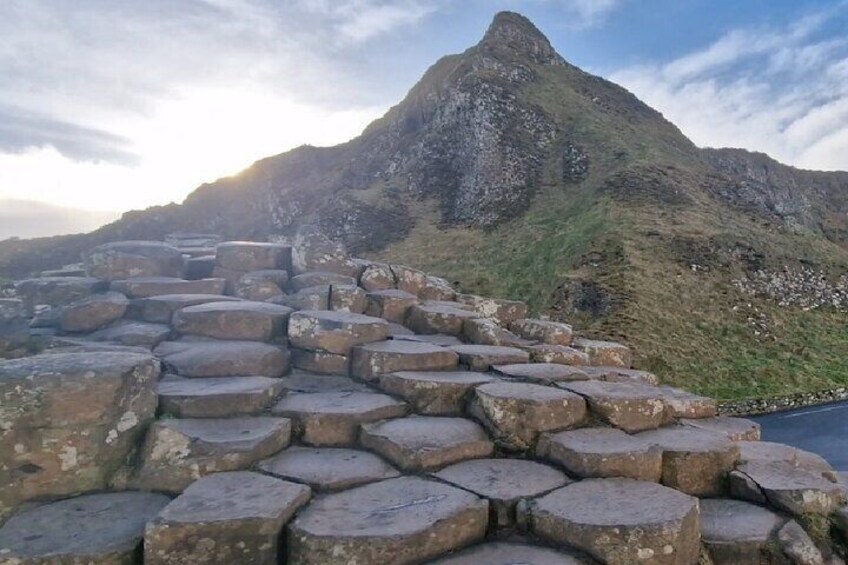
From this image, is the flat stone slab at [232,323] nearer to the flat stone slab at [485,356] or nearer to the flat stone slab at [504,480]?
the flat stone slab at [485,356]

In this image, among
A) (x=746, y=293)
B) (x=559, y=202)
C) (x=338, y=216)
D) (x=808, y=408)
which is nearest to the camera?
(x=808, y=408)

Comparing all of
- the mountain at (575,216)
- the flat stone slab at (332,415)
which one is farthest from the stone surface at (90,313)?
Answer: the mountain at (575,216)

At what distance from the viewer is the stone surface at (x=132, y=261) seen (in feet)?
27.2

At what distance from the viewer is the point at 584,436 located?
16.7 ft

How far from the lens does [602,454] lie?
15.1 feet

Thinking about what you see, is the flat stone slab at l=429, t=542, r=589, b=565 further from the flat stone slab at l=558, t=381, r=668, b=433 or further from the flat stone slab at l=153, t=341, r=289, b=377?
the flat stone slab at l=153, t=341, r=289, b=377

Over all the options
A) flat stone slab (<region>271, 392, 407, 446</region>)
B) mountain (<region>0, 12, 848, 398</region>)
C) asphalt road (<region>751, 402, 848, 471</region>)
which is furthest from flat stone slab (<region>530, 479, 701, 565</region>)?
mountain (<region>0, 12, 848, 398</region>)

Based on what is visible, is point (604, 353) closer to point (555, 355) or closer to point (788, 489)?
point (555, 355)

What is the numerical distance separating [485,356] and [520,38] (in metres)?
58.4

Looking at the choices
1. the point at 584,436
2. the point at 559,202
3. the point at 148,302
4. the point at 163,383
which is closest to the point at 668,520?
the point at 584,436

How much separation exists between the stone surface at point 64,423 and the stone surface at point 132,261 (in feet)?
13.6

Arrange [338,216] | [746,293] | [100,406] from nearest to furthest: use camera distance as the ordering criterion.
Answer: [100,406], [746,293], [338,216]

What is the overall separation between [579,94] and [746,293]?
32.2 m

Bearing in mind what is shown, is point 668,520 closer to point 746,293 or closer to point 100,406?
point 100,406
